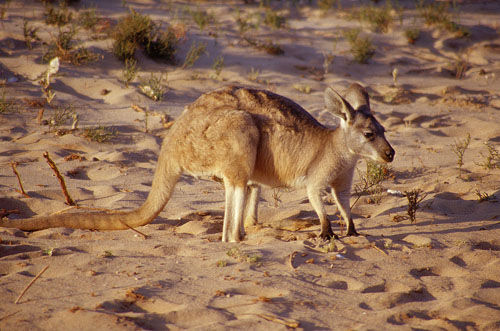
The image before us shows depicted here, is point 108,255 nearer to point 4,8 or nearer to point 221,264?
point 221,264

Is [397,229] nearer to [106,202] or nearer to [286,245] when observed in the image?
[286,245]

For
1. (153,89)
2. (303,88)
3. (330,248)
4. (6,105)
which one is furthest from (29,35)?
(330,248)

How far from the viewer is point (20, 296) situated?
3.15 meters

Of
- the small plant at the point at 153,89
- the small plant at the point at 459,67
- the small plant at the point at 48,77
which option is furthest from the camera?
the small plant at the point at 459,67

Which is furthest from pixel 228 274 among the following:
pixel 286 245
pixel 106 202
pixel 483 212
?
pixel 483 212

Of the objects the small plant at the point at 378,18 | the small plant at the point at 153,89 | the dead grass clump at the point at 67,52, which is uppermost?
the small plant at the point at 378,18

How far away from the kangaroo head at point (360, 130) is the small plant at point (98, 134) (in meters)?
3.45

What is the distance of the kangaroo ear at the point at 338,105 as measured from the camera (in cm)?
486

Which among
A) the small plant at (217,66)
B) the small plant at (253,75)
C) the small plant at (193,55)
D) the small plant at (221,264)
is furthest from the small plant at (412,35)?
the small plant at (221,264)

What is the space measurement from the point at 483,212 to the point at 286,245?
232cm

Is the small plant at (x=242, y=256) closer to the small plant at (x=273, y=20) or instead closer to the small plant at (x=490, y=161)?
the small plant at (x=490, y=161)

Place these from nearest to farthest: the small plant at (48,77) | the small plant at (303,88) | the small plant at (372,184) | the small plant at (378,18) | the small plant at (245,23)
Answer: the small plant at (372,184)
the small plant at (48,77)
the small plant at (303,88)
the small plant at (245,23)
the small plant at (378,18)

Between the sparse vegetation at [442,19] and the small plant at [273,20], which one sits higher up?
the sparse vegetation at [442,19]

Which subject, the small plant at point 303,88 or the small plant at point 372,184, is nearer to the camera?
the small plant at point 372,184
